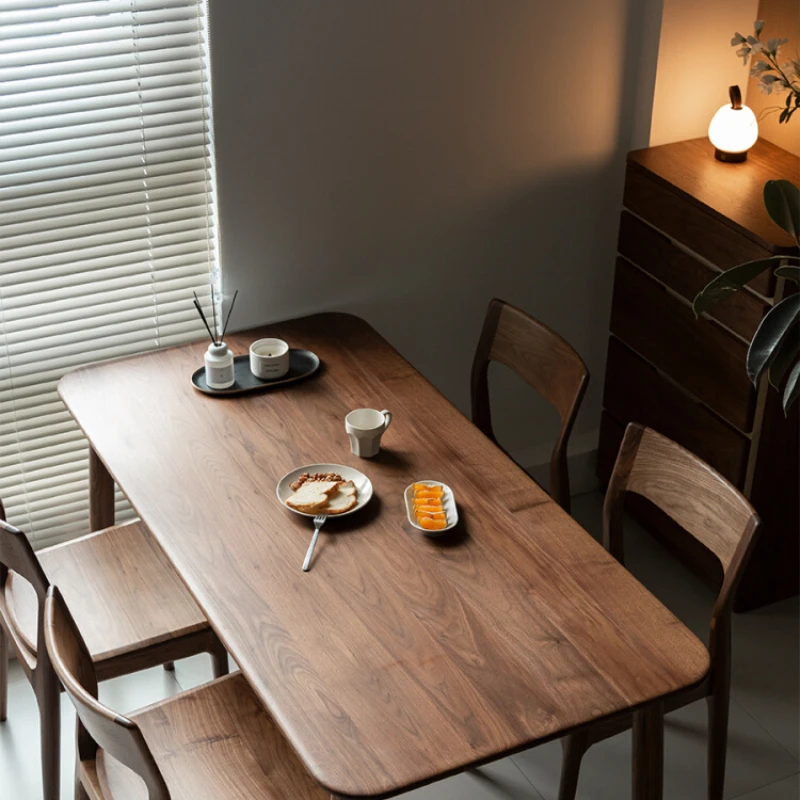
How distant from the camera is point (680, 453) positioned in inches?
88.6

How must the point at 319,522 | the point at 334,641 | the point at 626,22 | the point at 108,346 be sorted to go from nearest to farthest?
the point at 334,641 → the point at 319,522 → the point at 108,346 → the point at 626,22

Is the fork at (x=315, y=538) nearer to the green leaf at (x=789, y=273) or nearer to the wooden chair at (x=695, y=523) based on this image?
the wooden chair at (x=695, y=523)

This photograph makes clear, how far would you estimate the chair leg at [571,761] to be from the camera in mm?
2312

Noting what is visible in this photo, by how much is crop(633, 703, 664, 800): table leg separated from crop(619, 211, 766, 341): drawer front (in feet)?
3.44

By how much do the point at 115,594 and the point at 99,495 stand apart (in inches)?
13.8

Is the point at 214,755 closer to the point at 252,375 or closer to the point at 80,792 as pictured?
the point at 80,792

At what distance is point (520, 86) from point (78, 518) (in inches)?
63.6

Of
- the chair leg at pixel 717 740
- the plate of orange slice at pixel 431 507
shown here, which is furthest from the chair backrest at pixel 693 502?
the plate of orange slice at pixel 431 507

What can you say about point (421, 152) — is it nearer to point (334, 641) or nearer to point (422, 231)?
point (422, 231)

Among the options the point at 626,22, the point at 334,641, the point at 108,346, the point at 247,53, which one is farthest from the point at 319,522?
the point at 626,22

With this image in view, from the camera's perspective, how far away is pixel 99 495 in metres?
2.73

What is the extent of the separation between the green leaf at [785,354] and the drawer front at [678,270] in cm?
27

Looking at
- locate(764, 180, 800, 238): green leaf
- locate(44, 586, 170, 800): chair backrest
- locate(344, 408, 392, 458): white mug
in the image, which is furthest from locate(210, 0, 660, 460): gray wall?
locate(44, 586, 170, 800): chair backrest

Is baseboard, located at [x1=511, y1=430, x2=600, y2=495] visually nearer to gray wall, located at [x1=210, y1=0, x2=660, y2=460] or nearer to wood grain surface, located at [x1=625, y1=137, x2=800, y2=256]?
gray wall, located at [x1=210, y1=0, x2=660, y2=460]
